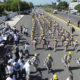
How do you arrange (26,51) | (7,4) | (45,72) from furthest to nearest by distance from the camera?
(7,4)
(26,51)
(45,72)

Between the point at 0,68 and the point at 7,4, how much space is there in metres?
76.2

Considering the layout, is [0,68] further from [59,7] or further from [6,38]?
[59,7]

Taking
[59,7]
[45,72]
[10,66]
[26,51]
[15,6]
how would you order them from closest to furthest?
[10,66] < [45,72] < [26,51] < [15,6] < [59,7]

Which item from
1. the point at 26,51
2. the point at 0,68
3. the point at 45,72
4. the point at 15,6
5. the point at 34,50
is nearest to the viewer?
the point at 0,68

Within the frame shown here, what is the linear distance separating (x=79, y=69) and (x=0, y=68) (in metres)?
5.90

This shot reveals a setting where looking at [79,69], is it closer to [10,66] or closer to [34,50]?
[10,66]

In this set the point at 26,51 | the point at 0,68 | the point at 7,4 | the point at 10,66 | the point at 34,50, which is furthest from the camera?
the point at 7,4

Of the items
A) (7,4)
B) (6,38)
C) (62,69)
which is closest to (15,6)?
(7,4)

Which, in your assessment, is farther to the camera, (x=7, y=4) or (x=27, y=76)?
(x=7, y=4)

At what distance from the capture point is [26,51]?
17.7 m

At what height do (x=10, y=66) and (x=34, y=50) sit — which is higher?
(x=10, y=66)

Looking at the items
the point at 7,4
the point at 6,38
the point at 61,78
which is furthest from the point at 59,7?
the point at 61,78

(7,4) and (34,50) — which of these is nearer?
(34,50)

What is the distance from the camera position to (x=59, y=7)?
137 meters
